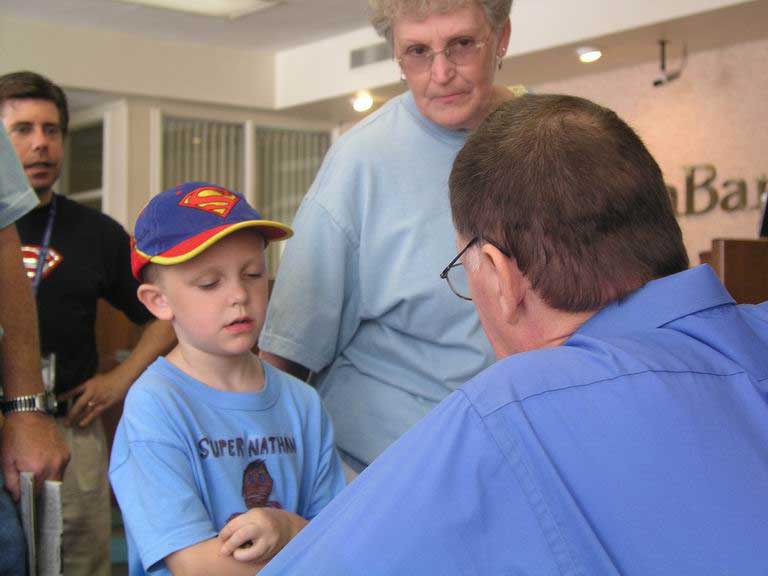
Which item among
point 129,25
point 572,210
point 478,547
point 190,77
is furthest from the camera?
point 190,77

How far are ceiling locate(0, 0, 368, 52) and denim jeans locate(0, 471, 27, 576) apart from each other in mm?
7229

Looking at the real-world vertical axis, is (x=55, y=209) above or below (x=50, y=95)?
below

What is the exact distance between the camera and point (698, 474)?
89 centimetres

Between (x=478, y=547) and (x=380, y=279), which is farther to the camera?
(x=380, y=279)

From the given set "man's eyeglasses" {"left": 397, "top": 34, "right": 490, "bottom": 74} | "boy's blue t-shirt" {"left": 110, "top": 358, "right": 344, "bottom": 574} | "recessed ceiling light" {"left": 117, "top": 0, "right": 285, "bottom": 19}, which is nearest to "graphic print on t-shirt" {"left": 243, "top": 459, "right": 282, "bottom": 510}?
"boy's blue t-shirt" {"left": 110, "top": 358, "right": 344, "bottom": 574}

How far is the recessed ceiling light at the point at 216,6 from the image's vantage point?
8.55m

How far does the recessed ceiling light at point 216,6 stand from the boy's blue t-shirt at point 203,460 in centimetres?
708

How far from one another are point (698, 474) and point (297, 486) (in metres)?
0.99

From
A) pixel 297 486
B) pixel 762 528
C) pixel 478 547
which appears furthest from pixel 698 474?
pixel 297 486

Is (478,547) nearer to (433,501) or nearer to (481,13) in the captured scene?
(433,501)

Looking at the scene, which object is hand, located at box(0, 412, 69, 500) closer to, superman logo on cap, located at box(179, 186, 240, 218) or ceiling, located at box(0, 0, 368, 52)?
superman logo on cap, located at box(179, 186, 240, 218)

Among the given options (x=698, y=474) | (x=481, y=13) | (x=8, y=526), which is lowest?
(x=8, y=526)

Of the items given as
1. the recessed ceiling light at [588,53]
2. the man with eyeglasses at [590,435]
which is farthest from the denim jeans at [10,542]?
the recessed ceiling light at [588,53]

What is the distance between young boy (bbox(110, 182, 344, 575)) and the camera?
163 centimetres
